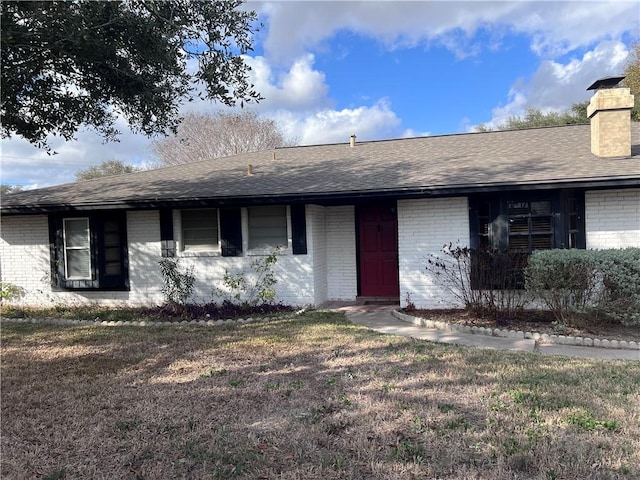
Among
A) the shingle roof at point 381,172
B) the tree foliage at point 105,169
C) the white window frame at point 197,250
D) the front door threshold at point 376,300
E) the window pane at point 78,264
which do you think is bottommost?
the front door threshold at point 376,300

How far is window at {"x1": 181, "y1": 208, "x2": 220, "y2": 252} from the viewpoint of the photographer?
10570 mm

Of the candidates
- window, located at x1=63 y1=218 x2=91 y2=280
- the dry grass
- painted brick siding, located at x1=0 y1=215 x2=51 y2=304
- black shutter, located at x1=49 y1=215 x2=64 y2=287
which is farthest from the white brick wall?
the dry grass

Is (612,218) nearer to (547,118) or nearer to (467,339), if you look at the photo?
(467,339)

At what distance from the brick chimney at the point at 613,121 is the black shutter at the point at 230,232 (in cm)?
756

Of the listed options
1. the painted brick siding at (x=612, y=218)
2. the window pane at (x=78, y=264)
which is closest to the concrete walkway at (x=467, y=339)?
the painted brick siding at (x=612, y=218)

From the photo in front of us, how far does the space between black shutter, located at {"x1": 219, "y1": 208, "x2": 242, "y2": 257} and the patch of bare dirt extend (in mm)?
4099

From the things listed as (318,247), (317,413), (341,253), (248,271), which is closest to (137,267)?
(248,271)

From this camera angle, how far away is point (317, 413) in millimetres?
4289

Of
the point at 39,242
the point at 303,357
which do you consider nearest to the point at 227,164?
the point at 39,242

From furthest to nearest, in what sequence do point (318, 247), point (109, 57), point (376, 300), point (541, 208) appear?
1. point (376, 300)
2. point (318, 247)
3. point (541, 208)
4. point (109, 57)

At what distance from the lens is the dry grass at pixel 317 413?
3393 mm

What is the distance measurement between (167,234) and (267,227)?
2280 mm

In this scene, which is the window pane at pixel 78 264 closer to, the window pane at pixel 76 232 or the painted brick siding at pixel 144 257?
the window pane at pixel 76 232

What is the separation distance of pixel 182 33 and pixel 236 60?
0.78 meters
